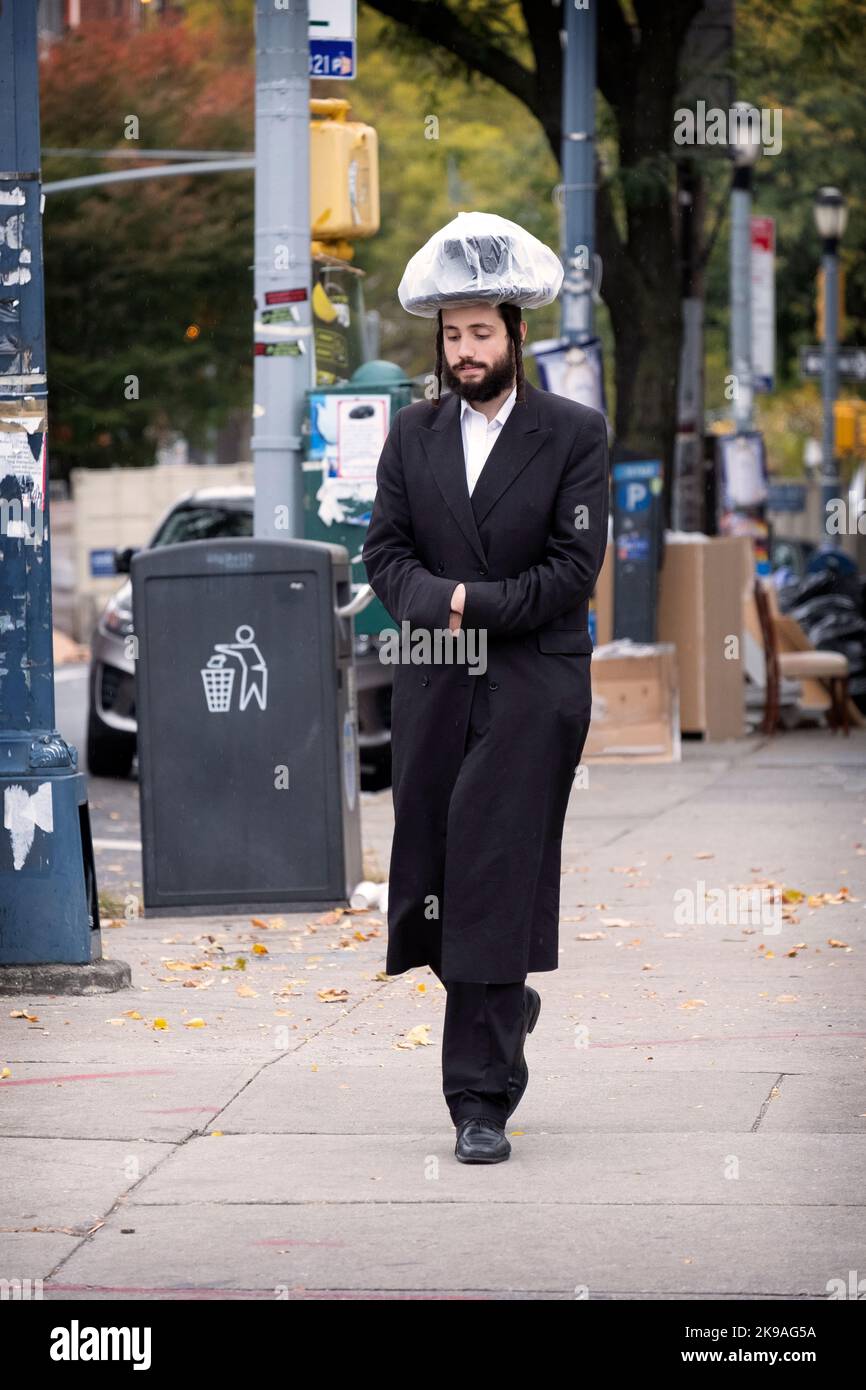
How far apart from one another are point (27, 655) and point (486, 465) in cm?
241

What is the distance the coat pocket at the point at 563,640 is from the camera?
17.1ft

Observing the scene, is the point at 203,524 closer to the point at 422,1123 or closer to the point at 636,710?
the point at 636,710

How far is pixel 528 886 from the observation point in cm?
520

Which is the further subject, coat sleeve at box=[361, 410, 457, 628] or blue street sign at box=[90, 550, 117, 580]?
blue street sign at box=[90, 550, 117, 580]

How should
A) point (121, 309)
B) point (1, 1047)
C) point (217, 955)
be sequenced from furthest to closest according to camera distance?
point (121, 309) → point (217, 955) → point (1, 1047)

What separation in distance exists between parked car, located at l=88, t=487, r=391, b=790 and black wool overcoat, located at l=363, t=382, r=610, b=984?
844 centimetres

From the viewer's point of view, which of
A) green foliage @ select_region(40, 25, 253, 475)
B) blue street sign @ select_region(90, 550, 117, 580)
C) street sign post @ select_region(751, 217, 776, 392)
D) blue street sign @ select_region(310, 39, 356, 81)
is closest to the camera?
blue street sign @ select_region(310, 39, 356, 81)

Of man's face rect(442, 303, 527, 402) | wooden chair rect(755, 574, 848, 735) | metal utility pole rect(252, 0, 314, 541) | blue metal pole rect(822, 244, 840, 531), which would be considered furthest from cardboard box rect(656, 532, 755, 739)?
blue metal pole rect(822, 244, 840, 531)

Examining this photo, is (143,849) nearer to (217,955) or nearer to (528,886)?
(217,955)

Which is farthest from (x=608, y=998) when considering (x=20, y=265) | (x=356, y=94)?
(x=356, y=94)

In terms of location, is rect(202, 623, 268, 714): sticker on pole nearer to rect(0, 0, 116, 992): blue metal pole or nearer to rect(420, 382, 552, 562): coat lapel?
rect(0, 0, 116, 992): blue metal pole

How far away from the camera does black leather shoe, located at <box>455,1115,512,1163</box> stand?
202 inches

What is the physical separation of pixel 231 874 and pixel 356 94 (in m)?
35.2

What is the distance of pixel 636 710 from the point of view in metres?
15.0
